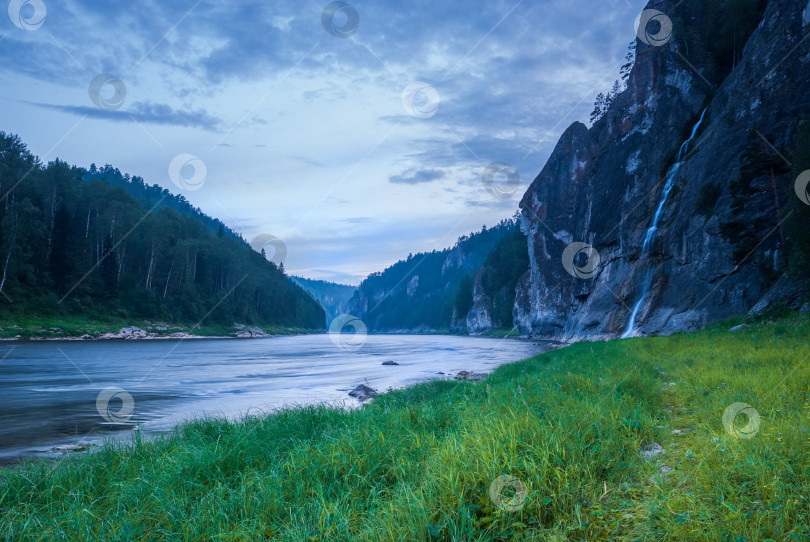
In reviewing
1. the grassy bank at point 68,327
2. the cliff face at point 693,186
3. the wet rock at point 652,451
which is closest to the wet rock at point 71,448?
the wet rock at point 652,451

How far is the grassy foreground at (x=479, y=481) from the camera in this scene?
3.53m

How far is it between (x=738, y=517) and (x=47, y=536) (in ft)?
20.9

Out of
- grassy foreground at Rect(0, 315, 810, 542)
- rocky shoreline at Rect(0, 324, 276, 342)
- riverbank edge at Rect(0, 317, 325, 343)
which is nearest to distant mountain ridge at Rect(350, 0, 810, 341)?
grassy foreground at Rect(0, 315, 810, 542)

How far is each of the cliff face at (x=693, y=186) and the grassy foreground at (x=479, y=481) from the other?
1891 centimetres

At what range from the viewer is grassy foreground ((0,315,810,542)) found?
353 centimetres

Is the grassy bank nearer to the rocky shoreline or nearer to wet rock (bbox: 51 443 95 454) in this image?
the rocky shoreline

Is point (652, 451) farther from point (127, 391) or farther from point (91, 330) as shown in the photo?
point (91, 330)

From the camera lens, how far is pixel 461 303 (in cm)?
14875

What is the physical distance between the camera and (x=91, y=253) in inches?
2438

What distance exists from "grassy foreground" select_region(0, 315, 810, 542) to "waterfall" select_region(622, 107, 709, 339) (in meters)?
30.5

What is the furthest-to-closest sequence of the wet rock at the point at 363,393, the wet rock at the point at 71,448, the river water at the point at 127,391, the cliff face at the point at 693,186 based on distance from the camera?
the cliff face at the point at 693,186, the wet rock at the point at 363,393, the river water at the point at 127,391, the wet rock at the point at 71,448

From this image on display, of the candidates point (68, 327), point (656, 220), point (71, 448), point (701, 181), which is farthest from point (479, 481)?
point (68, 327)

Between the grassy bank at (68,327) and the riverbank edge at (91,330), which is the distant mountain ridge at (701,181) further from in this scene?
the grassy bank at (68,327)

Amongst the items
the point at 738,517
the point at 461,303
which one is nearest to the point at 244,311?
the point at 461,303
